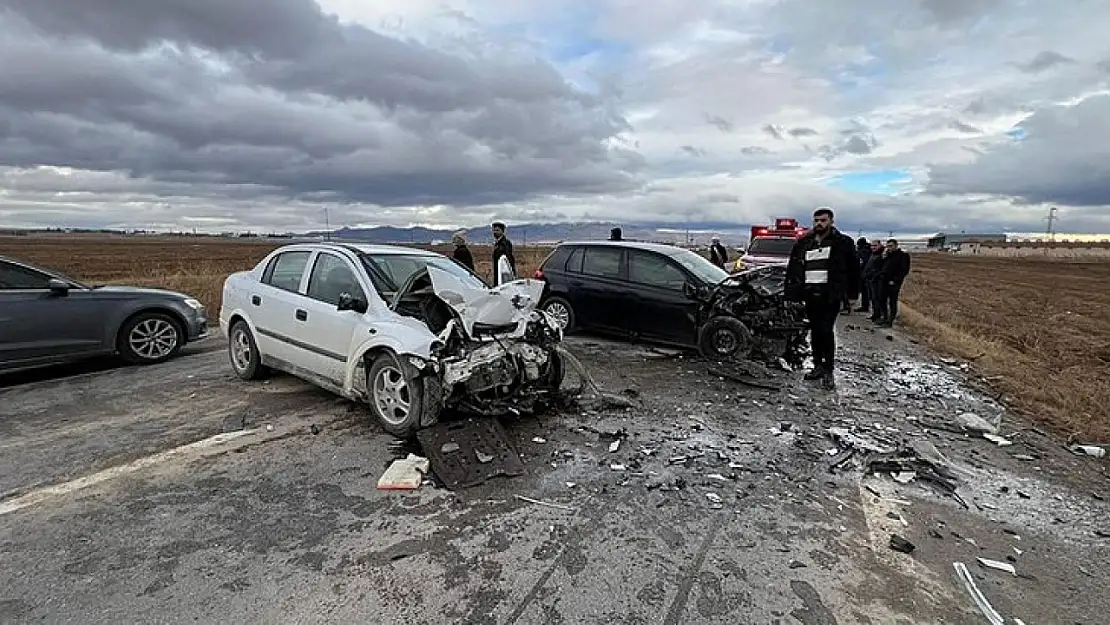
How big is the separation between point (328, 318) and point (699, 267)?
5.38 m

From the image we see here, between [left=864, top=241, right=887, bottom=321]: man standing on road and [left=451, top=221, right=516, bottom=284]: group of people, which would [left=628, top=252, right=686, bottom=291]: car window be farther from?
[left=864, top=241, right=887, bottom=321]: man standing on road

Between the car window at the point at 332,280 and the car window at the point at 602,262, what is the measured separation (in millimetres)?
4376

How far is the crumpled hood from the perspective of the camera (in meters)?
4.79

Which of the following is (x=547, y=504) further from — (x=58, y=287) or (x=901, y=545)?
(x=58, y=287)

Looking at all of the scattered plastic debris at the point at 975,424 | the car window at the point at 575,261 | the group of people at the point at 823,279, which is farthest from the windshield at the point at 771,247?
the scattered plastic debris at the point at 975,424

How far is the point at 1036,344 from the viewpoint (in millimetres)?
10727

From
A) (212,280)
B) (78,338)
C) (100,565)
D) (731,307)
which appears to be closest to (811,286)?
(731,307)

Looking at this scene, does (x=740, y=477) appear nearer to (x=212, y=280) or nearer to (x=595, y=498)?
(x=595, y=498)

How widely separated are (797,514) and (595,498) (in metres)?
1.18

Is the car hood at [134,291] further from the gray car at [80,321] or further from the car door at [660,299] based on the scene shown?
the car door at [660,299]

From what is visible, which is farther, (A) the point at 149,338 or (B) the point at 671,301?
(B) the point at 671,301

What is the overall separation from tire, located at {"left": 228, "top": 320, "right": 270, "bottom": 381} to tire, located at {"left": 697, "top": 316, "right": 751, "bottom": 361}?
5137 millimetres

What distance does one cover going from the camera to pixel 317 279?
18.5 feet

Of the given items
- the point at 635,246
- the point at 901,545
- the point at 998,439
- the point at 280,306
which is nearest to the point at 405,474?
the point at 280,306
